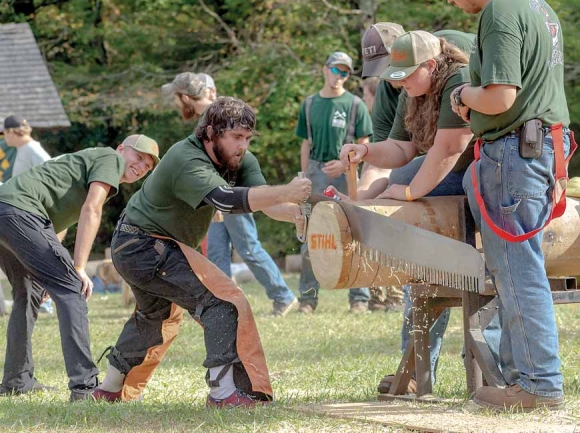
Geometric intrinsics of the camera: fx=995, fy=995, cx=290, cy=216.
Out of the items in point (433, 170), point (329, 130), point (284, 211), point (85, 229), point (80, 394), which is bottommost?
point (80, 394)

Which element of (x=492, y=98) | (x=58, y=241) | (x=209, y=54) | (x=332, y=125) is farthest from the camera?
(x=209, y=54)

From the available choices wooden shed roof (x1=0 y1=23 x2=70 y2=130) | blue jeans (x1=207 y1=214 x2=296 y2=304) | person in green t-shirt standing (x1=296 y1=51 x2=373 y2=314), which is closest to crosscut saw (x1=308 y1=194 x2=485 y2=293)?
blue jeans (x1=207 y1=214 x2=296 y2=304)

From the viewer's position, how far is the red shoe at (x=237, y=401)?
5.14 meters

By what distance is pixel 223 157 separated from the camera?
5.32 meters

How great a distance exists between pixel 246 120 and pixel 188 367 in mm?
2548

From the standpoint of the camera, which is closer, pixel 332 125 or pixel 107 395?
pixel 107 395

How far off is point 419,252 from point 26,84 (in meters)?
18.6

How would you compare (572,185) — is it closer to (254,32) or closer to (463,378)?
(463,378)

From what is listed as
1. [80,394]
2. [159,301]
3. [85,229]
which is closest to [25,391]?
[80,394]

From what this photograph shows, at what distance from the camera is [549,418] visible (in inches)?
175

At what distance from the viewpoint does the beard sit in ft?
17.4

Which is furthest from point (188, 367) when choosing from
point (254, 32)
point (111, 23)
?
point (111, 23)

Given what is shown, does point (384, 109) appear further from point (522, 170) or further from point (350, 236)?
point (522, 170)

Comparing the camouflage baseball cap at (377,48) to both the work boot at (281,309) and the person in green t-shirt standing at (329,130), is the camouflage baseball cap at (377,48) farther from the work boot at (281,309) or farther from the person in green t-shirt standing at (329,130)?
the work boot at (281,309)
